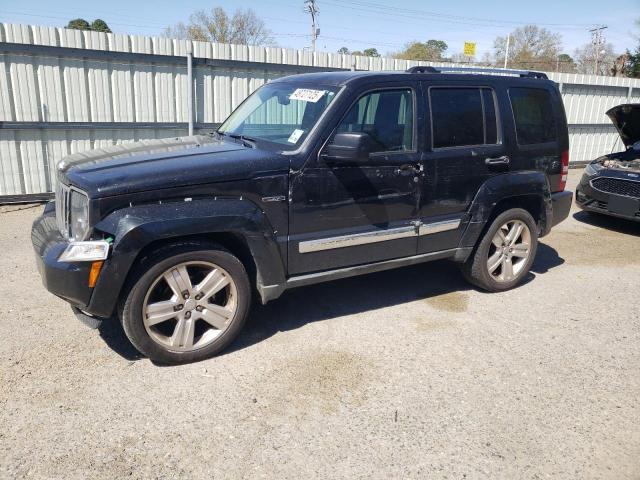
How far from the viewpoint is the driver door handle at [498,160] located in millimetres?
4738

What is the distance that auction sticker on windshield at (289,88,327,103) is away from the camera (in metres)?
4.16

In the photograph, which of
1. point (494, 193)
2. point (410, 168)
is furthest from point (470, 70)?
point (410, 168)

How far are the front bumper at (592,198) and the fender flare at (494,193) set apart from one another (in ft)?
10.4

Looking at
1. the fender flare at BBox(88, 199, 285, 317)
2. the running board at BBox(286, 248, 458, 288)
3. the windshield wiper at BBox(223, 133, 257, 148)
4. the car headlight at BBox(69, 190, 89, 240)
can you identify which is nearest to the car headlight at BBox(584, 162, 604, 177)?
the running board at BBox(286, 248, 458, 288)

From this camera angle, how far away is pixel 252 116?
4695 mm

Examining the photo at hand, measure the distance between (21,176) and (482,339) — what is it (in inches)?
285

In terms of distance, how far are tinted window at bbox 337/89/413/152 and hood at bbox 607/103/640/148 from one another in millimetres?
4929

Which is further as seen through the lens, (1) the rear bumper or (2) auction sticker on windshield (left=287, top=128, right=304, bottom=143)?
(1) the rear bumper

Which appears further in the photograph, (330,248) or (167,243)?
(330,248)

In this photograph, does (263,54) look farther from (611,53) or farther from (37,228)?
(611,53)

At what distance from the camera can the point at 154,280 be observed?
3436 millimetres

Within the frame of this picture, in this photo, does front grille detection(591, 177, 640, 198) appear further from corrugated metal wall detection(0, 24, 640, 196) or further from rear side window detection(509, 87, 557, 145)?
corrugated metal wall detection(0, 24, 640, 196)

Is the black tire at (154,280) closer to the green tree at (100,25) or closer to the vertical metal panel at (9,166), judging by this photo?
the vertical metal panel at (9,166)

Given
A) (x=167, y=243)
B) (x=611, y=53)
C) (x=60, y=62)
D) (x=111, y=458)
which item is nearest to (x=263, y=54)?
(x=60, y=62)
